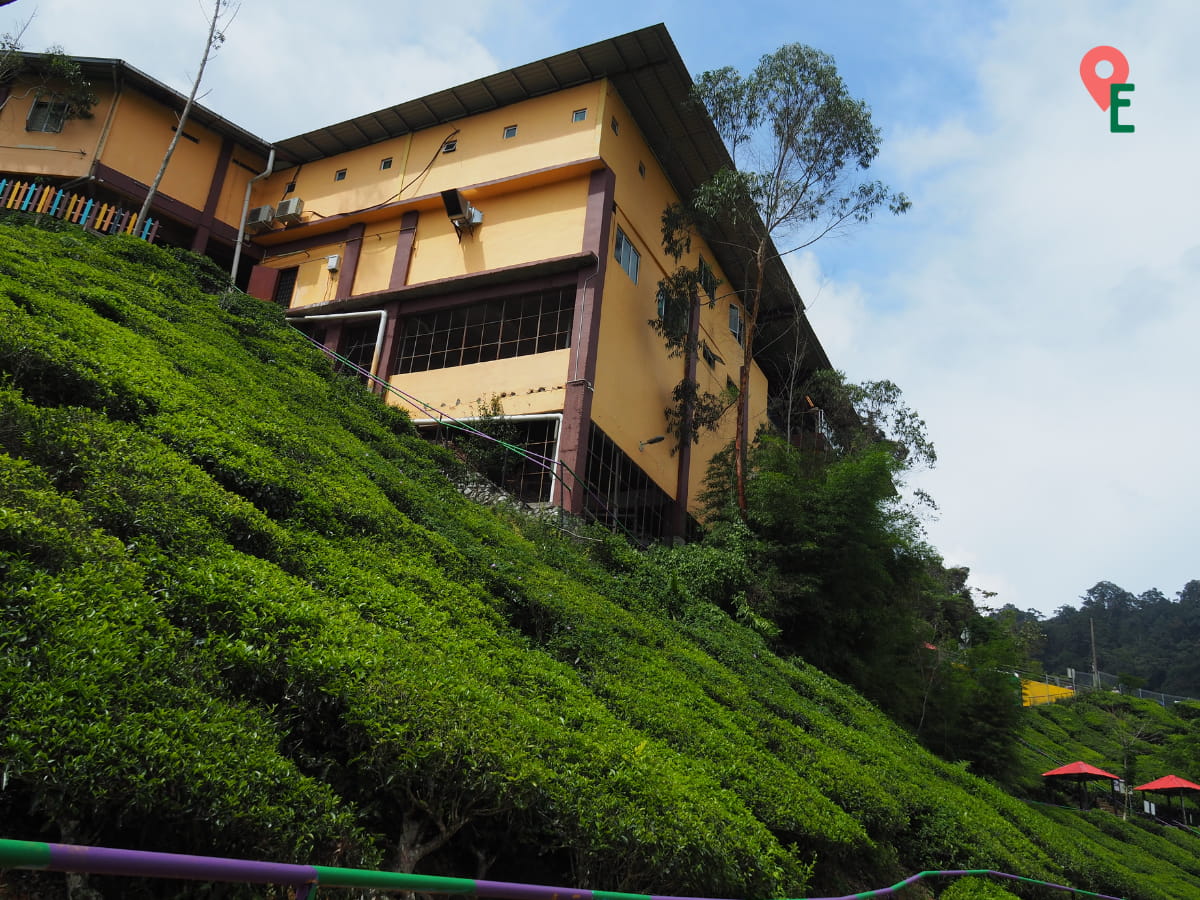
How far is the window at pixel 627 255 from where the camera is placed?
19.2 metres

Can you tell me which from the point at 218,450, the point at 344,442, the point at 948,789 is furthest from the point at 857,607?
the point at 218,450

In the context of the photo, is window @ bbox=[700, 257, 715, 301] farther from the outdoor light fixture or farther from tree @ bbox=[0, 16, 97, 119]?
tree @ bbox=[0, 16, 97, 119]

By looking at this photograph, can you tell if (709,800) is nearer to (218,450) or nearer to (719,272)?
(218,450)

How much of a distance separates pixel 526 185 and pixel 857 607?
1187cm

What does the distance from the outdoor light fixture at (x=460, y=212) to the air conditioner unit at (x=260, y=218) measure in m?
6.06

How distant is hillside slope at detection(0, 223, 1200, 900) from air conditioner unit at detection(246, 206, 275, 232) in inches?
463

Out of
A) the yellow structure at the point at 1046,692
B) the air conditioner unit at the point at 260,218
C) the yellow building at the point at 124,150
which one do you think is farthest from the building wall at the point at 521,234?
the yellow structure at the point at 1046,692

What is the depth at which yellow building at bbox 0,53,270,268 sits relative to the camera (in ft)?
68.9

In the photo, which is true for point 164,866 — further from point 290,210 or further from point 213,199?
point 213,199

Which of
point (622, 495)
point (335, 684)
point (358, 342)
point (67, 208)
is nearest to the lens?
point (335, 684)

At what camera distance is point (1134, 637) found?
3312 inches

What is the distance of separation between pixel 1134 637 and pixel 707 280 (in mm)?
82408

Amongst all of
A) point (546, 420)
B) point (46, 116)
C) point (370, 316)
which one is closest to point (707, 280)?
point (546, 420)

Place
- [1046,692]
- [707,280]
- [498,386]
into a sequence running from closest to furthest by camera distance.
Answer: [498,386] → [707,280] → [1046,692]
